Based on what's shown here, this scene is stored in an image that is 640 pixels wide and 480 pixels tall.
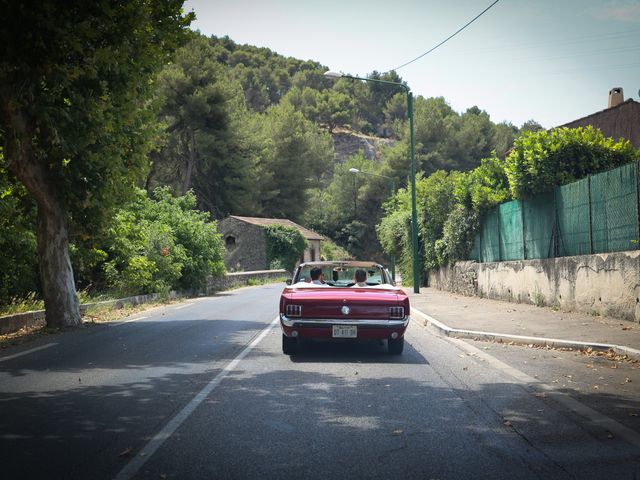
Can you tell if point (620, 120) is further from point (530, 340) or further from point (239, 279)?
point (530, 340)

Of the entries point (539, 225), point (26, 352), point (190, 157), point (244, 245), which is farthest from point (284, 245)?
point (26, 352)

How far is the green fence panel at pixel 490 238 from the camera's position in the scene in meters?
21.7

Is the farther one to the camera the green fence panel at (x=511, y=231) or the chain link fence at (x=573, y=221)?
the green fence panel at (x=511, y=231)

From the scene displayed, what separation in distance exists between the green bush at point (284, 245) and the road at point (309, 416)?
50.2 metres

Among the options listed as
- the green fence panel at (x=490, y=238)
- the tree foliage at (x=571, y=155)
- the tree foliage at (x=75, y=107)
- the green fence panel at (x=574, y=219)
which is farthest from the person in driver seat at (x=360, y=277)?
the green fence panel at (x=490, y=238)

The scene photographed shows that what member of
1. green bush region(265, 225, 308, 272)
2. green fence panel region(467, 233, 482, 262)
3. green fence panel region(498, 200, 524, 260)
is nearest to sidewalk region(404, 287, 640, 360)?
green fence panel region(498, 200, 524, 260)

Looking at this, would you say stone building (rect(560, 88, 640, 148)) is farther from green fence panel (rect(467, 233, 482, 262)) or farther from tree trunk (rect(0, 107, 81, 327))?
tree trunk (rect(0, 107, 81, 327))

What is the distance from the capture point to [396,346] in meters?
10.3

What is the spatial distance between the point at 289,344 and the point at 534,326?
5.48 metres

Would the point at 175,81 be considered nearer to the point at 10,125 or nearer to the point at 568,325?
the point at 10,125

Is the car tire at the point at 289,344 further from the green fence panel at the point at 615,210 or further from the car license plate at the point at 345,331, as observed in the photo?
the green fence panel at the point at 615,210

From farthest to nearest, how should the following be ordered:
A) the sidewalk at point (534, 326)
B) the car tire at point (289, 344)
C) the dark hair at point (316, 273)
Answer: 1. the dark hair at point (316, 273)
2. the sidewalk at point (534, 326)
3. the car tire at point (289, 344)

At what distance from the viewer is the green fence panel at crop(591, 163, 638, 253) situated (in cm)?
1273

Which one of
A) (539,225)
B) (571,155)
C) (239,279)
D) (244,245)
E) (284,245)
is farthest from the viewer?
(284,245)
